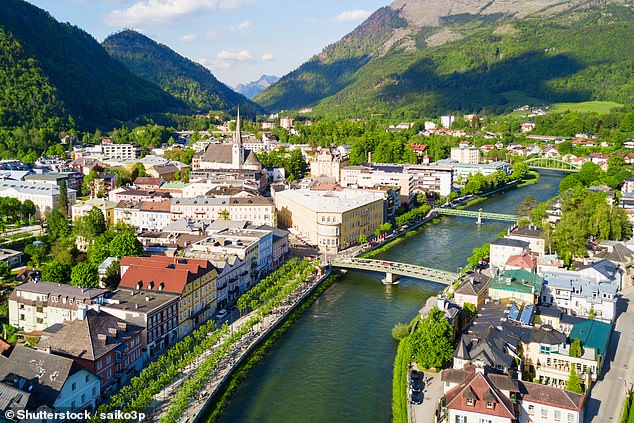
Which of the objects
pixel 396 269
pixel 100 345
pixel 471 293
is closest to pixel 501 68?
pixel 396 269

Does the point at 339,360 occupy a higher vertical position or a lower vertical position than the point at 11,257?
lower

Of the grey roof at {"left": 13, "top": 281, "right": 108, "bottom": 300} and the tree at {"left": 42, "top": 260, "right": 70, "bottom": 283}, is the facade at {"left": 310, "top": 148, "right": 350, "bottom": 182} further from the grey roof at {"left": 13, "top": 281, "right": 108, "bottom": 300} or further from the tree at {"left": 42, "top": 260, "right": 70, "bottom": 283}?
the grey roof at {"left": 13, "top": 281, "right": 108, "bottom": 300}

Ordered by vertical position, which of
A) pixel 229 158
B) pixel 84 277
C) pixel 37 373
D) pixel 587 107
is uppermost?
pixel 587 107

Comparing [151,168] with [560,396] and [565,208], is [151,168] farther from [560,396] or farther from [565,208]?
[560,396]

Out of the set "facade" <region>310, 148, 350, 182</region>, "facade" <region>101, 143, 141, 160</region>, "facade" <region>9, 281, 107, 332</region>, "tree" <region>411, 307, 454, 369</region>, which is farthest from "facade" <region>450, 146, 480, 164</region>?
"facade" <region>9, 281, 107, 332</region>

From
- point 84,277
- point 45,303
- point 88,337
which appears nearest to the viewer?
point 88,337

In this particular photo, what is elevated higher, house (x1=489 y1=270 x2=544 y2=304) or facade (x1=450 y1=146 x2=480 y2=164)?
facade (x1=450 y1=146 x2=480 y2=164)

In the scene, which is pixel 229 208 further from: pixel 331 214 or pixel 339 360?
pixel 339 360

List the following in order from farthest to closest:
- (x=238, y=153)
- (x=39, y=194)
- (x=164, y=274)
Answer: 1. (x=238, y=153)
2. (x=39, y=194)
3. (x=164, y=274)
